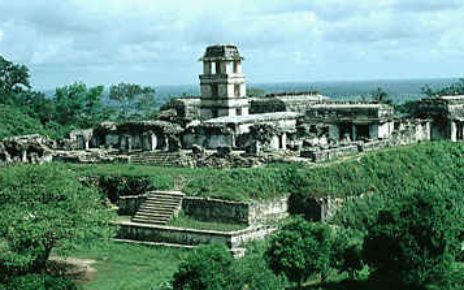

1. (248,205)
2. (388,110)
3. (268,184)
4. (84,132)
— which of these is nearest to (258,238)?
(248,205)

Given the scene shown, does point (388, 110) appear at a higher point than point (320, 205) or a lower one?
higher

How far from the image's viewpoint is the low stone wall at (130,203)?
31109mm

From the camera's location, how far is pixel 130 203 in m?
31.3

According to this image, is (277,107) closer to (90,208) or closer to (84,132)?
(84,132)

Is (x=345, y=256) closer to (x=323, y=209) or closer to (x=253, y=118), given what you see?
(x=323, y=209)

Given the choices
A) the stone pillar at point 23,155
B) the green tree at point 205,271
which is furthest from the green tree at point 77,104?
the green tree at point 205,271

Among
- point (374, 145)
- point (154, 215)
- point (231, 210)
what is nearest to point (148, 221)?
point (154, 215)

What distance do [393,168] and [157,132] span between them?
13.1 metres

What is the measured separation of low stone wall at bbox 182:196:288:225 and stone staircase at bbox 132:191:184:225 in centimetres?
43

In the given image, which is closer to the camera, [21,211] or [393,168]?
[21,211]

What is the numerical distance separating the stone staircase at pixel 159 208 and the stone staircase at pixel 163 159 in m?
4.77

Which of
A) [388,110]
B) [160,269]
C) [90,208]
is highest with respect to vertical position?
[388,110]

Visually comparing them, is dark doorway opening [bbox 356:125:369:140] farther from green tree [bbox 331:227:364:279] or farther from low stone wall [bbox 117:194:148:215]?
green tree [bbox 331:227:364:279]

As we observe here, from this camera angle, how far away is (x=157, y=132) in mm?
41156
